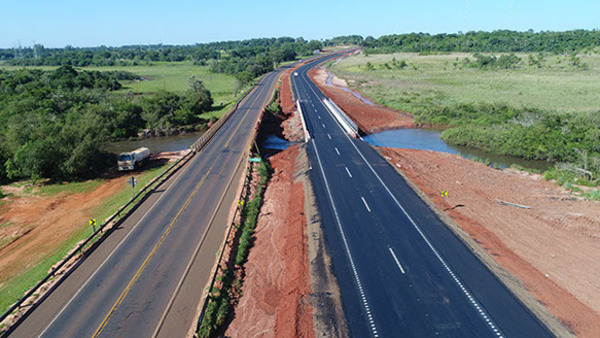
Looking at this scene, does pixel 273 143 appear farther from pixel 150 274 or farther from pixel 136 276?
pixel 136 276

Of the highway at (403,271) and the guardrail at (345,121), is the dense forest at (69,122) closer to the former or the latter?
the guardrail at (345,121)

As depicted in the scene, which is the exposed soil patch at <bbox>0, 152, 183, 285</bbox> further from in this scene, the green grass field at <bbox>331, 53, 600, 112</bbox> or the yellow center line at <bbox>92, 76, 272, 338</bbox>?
the green grass field at <bbox>331, 53, 600, 112</bbox>

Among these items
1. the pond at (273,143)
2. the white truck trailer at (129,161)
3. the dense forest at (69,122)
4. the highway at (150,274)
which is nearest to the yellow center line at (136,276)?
the highway at (150,274)

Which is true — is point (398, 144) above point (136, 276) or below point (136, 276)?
above

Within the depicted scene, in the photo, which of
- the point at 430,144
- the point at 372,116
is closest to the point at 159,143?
the point at 372,116

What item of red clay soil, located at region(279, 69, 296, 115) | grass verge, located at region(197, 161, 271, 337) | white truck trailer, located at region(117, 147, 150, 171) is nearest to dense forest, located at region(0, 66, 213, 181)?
white truck trailer, located at region(117, 147, 150, 171)
